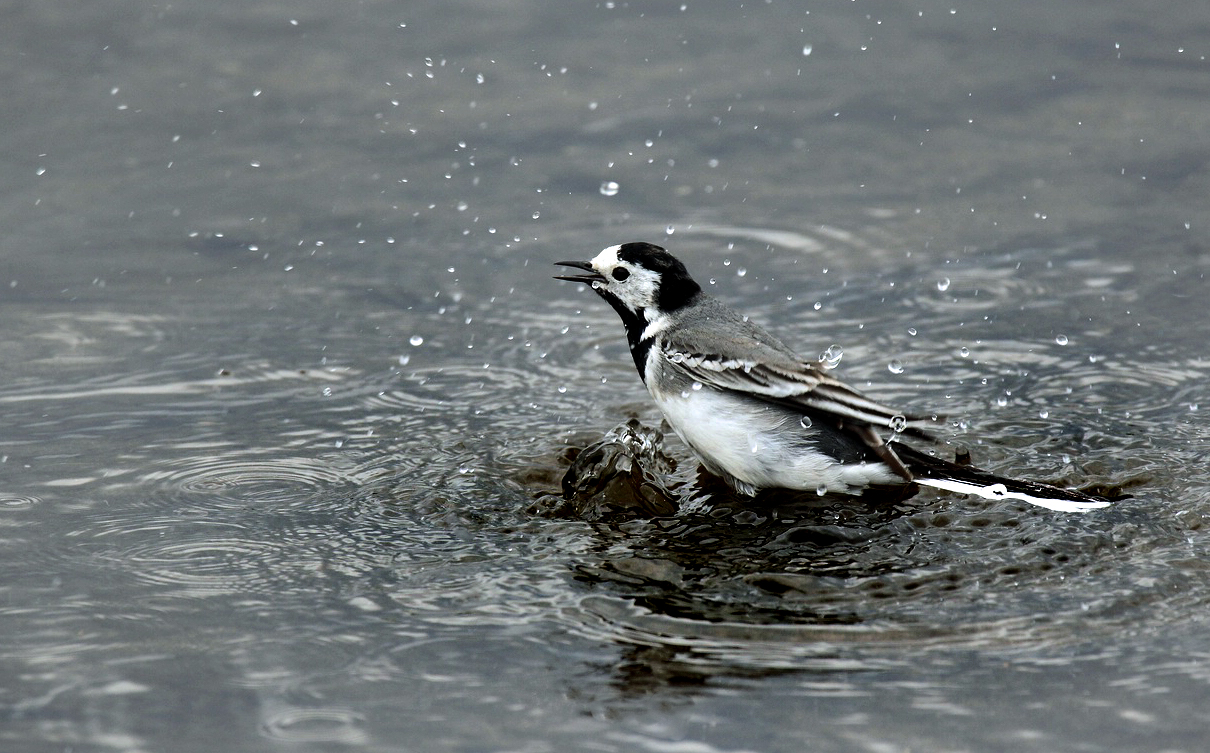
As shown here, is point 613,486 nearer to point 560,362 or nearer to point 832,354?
point 560,362

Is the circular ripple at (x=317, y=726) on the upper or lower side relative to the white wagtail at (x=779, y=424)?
lower

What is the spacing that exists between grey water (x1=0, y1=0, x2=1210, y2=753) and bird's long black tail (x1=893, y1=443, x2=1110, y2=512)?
0.12m

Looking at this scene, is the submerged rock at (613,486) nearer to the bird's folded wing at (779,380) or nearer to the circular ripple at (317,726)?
the bird's folded wing at (779,380)

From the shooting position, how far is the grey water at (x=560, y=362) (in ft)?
18.7

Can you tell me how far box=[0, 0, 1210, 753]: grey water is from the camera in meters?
5.70

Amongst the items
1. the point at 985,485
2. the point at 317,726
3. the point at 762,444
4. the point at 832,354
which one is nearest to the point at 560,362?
the point at 832,354

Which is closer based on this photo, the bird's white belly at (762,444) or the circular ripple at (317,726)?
the circular ripple at (317,726)

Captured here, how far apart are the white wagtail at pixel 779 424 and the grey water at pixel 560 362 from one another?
0.20 meters

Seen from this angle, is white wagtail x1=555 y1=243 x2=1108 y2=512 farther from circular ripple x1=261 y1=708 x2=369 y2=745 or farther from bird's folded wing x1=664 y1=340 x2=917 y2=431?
circular ripple x1=261 y1=708 x2=369 y2=745

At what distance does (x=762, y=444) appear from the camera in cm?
763

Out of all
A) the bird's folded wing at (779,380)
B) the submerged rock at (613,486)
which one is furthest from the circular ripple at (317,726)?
the bird's folded wing at (779,380)

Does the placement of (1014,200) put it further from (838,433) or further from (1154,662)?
(1154,662)

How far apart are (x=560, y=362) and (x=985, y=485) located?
3.30m

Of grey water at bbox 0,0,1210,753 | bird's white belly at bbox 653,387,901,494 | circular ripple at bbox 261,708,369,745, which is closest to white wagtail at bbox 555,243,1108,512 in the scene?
bird's white belly at bbox 653,387,901,494
